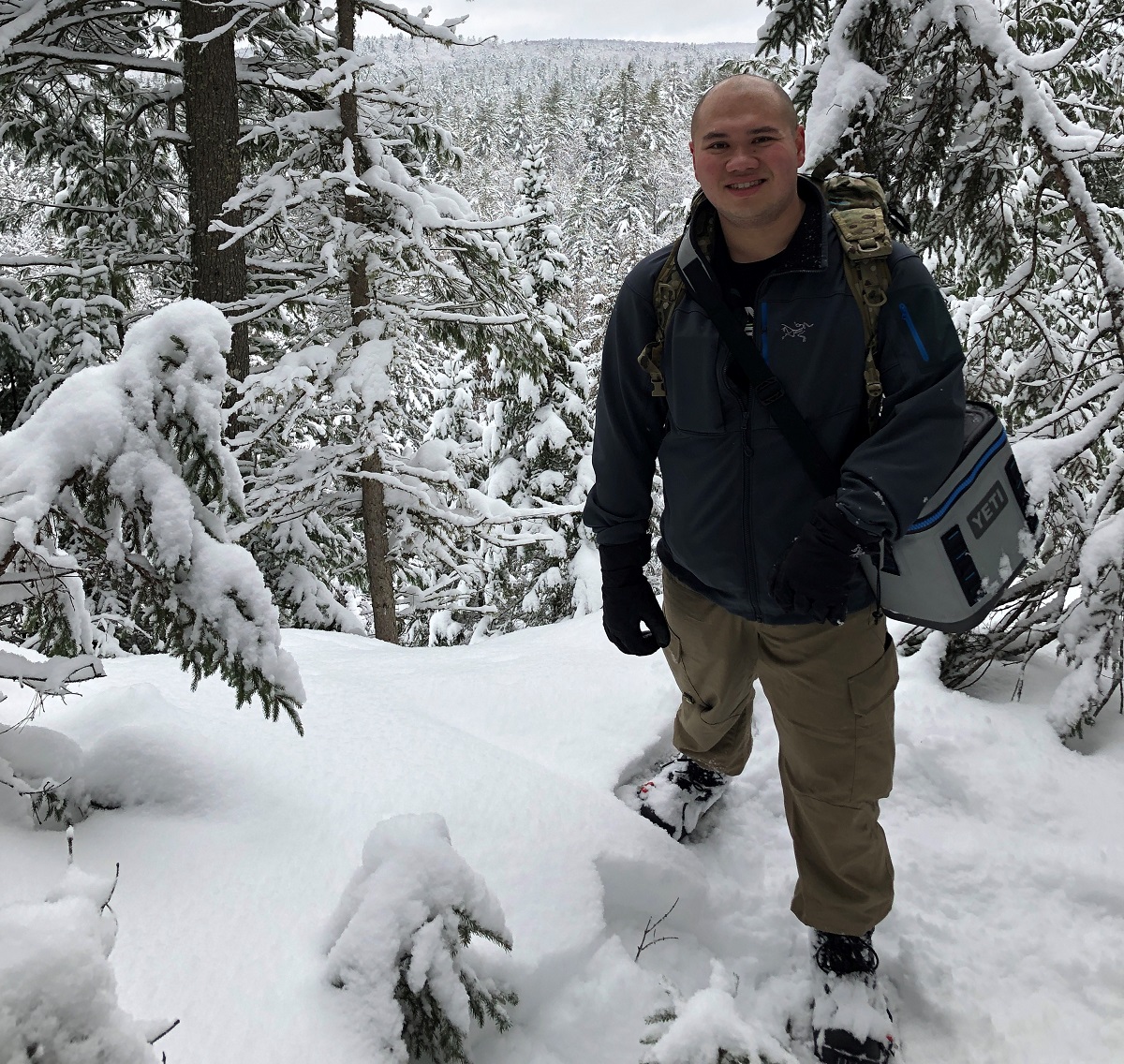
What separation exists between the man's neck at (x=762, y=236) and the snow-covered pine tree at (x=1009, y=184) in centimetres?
185

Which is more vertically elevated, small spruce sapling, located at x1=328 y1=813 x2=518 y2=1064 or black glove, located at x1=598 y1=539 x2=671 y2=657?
black glove, located at x1=598 y1=539 x2=671 y2=657

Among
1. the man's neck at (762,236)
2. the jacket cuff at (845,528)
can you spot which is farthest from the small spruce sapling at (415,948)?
the man's neck at (762,236)

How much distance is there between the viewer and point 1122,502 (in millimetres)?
3848

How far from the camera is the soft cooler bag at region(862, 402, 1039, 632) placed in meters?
2.21

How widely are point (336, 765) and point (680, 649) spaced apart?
141 cm

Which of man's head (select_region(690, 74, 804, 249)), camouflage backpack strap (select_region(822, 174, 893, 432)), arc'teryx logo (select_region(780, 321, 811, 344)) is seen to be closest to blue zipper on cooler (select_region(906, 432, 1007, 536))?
camouflage backpack strap (select_region(822, 174, 893, 432))

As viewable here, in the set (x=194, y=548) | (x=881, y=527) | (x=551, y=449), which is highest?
(x=881, y=527)

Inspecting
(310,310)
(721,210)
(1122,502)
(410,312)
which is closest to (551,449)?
(310,310)

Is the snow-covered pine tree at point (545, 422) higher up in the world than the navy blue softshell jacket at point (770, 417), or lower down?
lower down

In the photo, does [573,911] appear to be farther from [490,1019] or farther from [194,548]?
[194,548]

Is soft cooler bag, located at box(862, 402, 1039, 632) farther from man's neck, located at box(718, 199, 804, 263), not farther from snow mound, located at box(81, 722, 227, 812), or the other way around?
snow mound, located at box(81, 722, 227, 812)

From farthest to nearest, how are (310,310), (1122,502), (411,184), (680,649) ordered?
(310,310) → (411,184) → (1122,502) → (680,649)

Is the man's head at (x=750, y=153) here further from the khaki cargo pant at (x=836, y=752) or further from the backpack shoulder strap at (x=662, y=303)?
the khaki cargo pant at (x=836, y=752)

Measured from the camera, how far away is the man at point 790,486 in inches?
84.0
